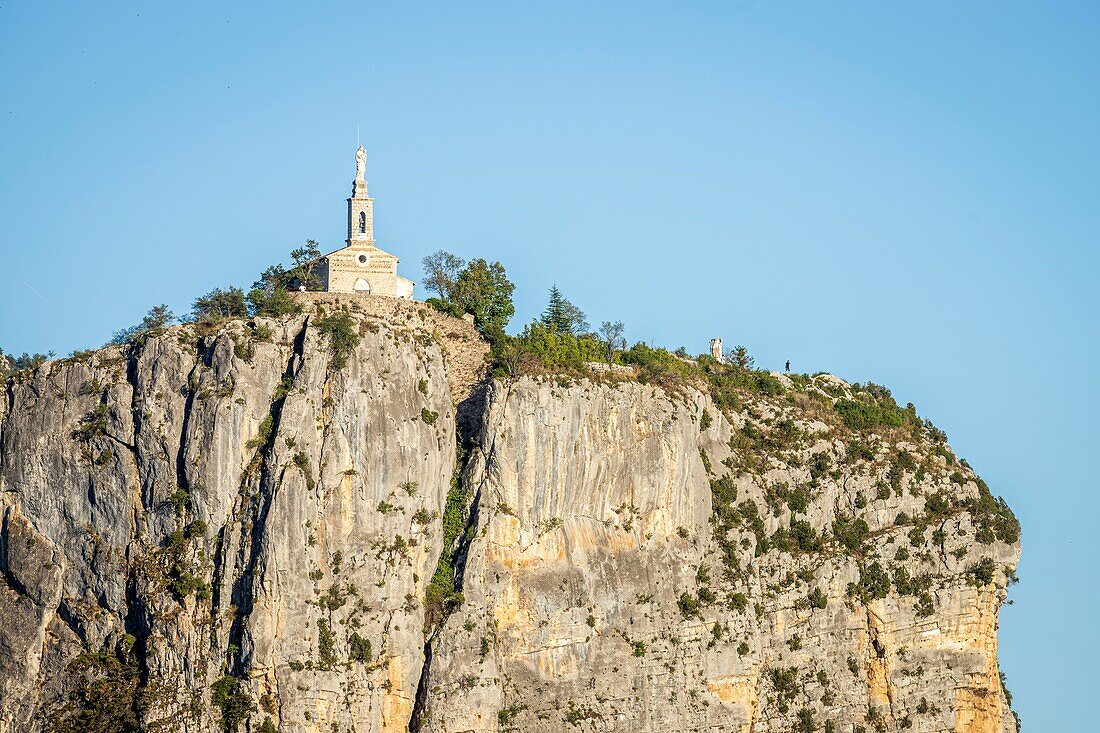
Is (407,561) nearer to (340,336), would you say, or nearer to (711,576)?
(340,336)

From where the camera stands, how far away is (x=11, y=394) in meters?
138

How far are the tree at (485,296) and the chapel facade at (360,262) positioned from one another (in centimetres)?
321

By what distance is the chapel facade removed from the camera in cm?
14288

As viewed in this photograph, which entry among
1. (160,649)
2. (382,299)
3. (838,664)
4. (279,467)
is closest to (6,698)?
(160,649)

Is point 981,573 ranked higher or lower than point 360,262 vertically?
lower

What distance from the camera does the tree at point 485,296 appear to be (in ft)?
475

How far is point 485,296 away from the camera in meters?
146

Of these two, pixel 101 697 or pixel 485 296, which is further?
pixel 485 296

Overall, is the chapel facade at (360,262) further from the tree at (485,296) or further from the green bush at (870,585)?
the green bush at (870,585)

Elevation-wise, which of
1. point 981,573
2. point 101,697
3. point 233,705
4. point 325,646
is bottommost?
point 233,705

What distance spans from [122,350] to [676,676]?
3074cm

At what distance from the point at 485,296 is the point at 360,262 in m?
6.94

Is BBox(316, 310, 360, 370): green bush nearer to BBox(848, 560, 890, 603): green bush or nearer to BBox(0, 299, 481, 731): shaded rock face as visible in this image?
BBox(0, 299, 481, 731): shaded rock face

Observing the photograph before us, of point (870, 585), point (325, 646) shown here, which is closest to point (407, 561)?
point (325, 646)
